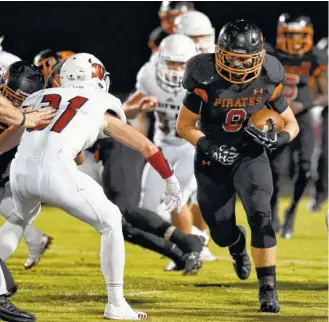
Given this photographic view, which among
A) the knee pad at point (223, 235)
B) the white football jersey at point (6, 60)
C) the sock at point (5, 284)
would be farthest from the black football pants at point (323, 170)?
the sock at point (5, 284)

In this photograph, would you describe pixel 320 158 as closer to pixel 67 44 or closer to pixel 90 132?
pixel 67 44

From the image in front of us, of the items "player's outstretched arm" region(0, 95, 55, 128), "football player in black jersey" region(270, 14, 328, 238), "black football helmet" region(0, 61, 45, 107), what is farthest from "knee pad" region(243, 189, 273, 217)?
"football player in black jersey" region(270, 14, 328, 238)

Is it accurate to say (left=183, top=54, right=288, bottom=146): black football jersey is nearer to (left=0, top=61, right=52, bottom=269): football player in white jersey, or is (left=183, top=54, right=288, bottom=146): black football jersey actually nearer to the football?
the football

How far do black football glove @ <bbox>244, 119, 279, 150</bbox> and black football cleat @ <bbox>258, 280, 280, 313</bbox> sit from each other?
2.06ft

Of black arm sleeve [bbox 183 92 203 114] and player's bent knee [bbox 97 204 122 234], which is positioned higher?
black arm sleeve [bbox 183 92 203 114]

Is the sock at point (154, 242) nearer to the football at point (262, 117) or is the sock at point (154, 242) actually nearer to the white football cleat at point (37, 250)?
the white football cleat at point (37, 250)

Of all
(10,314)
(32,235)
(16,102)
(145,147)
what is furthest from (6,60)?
(10,314)

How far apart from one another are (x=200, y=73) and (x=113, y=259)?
42.9 inches

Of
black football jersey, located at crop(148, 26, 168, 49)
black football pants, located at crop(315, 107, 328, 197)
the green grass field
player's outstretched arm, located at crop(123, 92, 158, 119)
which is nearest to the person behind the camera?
the green grass field

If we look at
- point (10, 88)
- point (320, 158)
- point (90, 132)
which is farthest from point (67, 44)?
point (90, 132)

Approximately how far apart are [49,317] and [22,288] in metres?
0.96

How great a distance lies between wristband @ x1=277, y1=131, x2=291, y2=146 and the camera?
5.52 m

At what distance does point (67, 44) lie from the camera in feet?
41.4

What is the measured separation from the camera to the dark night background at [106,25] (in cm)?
1256
